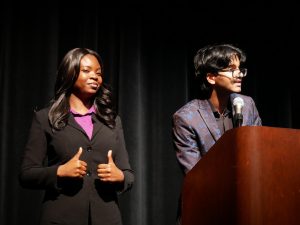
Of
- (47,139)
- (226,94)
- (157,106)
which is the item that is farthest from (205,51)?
(47,139)

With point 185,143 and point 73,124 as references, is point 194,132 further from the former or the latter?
point 73,124

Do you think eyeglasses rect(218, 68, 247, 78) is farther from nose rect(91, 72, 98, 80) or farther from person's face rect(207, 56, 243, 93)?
nose rect(91, 72, 98, 80)

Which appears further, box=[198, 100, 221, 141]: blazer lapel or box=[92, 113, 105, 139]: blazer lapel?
box=[198, 100, 221, 141]: blazer lapel

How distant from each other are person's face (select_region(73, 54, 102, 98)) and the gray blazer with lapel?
46 centimetres

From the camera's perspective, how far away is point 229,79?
2598 millimetres

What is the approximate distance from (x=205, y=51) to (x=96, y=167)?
99 cm

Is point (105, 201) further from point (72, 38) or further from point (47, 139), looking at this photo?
point (72, 38)

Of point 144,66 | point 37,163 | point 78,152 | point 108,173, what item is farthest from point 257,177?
point 144,66

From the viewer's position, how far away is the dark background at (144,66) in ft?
9.79

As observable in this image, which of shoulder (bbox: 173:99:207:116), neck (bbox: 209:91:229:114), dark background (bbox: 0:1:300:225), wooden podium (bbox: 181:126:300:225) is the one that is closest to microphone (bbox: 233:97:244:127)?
wooden podium (bbox: 181:126:300:225)

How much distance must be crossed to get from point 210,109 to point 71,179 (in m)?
0.87

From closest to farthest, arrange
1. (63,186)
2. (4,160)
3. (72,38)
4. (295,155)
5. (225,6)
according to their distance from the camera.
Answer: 1. (295,155)
2. (63,186)
3. (4,160)
4. (72,38)
5. (225,6)

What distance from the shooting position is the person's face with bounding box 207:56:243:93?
2570 mm

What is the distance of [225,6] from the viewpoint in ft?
12.3
